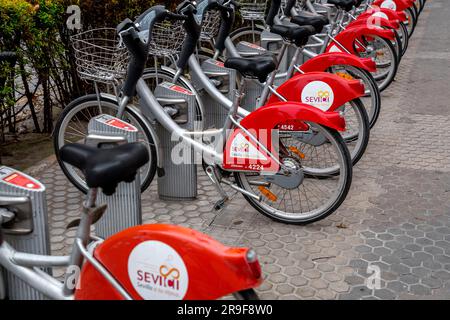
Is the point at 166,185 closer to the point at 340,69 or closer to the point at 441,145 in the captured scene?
the point at 340,69

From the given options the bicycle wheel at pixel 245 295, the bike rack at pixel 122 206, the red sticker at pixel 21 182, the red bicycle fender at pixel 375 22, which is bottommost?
the bike rack at pixel 122 206

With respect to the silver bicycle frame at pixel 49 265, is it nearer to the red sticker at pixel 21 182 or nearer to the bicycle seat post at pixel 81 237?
the bicycle seat post at pixel 81 237

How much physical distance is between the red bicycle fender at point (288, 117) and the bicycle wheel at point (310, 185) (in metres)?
0.10

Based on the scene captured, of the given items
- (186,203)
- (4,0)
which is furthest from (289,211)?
(4,0)

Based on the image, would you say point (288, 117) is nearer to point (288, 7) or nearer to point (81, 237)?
point (81, 237)

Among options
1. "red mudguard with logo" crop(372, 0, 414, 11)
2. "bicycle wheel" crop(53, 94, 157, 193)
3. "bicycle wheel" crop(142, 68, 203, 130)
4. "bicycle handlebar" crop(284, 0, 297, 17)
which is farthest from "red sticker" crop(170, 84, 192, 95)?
"red mudguard with logo" crop(372, 0, 414, 11)

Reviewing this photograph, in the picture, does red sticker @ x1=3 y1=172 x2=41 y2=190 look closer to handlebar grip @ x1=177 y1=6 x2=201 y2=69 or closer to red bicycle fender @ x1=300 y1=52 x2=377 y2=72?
handlebar grip @ x1=177 y1=6 x2=201 y2=69

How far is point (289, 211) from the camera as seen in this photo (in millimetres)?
4504

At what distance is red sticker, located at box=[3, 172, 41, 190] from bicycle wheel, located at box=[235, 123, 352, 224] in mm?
1752

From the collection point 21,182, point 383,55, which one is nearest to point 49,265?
point 21,182

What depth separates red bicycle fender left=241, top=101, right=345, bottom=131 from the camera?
401 centimetres

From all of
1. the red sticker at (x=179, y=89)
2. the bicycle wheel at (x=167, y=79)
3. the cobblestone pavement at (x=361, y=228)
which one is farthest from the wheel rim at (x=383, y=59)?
the red sticker at (x=179, y=89)

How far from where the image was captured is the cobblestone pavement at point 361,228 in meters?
3.55

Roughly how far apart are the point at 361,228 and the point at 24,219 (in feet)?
7.72
